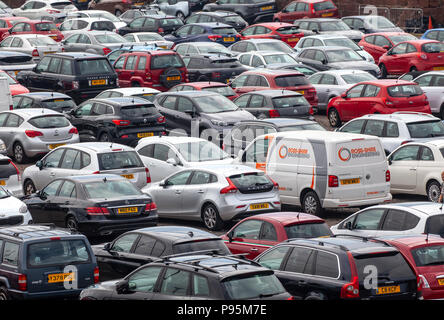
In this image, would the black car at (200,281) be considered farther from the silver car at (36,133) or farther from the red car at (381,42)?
the red car at (381,42)

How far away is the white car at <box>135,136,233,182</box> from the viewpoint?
23.1m

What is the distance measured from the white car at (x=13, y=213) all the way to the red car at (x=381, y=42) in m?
22.2

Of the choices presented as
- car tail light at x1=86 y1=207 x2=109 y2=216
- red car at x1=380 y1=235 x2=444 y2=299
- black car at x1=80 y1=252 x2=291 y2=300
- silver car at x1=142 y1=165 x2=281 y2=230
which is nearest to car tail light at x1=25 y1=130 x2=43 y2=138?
silver car at x1=142 y1=165 x2=281 y2=230

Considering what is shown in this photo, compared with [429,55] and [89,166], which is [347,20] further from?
[89,166]

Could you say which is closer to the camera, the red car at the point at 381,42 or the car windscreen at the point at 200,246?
the car windscreen at the point at 200,246

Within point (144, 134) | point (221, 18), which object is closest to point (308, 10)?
point (221, 18)

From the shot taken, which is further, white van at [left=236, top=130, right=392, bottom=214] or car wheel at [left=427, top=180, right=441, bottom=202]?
car wheel at [left=427, top=180, right=441, bottom=202]

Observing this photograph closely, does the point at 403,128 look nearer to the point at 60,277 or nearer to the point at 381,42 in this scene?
the point at 60,277

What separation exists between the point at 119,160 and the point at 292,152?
377 cm

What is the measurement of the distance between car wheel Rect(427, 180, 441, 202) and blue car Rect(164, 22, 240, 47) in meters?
19.6

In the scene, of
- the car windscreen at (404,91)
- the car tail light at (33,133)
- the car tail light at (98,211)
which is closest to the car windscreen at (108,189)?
the car tail light at (98,211)

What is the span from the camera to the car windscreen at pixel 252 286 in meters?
12.0

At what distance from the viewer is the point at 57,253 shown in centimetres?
1502

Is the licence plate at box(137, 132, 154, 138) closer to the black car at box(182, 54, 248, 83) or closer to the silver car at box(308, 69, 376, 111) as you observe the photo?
the silver car at box(308, 69, 376, 111)
